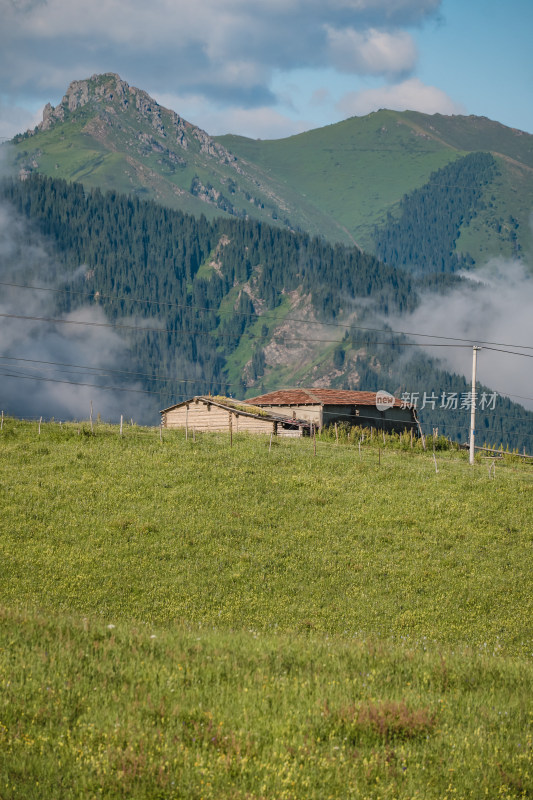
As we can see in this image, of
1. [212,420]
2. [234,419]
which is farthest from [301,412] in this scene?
[212,420]

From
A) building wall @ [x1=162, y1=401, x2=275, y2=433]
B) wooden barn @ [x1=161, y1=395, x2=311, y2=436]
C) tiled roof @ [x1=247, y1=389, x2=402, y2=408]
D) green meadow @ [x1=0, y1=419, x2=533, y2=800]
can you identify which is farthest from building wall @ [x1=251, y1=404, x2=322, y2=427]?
green meadow @ [x1=0, y1=419, x2=533, y2=800]

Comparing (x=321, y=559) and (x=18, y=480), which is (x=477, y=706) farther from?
(x=18, y=480)

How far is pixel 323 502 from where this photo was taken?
42656mm

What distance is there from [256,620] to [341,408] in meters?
64.2

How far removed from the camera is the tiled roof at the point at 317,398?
89688 millimetres

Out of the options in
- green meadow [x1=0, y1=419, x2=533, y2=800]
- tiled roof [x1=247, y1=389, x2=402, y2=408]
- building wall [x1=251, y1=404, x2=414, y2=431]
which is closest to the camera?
green meadow [x1=0, y1=419, x2=533, y2=800]

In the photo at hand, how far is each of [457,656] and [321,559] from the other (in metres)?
18.3

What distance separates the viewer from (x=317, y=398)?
88.6m

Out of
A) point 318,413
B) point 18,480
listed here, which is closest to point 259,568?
point 18,480

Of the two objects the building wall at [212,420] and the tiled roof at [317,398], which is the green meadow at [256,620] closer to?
the building wall at [212,420]

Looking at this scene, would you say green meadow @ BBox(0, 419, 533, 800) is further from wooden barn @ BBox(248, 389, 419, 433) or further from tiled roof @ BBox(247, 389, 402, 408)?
tiled roof @ BBox(247, 389, 402, 408)

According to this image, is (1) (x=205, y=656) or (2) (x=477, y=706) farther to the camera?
Result: (1) (x=205, y=656)

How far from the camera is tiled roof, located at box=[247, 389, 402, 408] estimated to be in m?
89.7

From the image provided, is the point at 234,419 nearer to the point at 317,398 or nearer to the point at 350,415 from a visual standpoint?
the point at 317,398
